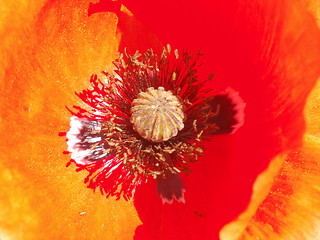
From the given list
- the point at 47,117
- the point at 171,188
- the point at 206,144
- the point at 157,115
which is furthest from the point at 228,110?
Result: the point at 47,117

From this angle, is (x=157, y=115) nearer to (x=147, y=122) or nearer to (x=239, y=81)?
(x=147, y=122)

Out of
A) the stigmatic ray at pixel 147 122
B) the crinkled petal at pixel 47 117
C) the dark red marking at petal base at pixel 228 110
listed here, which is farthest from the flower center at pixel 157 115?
the crinkled petal at pixel 47 117

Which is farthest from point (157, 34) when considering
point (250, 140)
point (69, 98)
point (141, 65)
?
point (250, 140)

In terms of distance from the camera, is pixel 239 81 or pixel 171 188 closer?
pixel 239 81

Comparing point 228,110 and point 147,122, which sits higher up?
point 147,122

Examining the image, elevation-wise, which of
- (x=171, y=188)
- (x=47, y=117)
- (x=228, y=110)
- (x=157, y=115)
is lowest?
(x=171, y=188)
